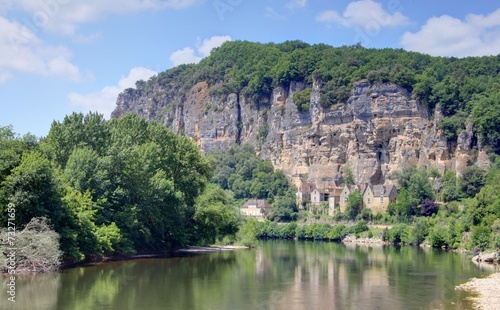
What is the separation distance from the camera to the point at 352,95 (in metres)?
127

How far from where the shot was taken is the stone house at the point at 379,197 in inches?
4122

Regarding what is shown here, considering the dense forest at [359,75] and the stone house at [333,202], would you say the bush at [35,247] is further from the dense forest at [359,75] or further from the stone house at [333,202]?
the dense forest at [359,75]

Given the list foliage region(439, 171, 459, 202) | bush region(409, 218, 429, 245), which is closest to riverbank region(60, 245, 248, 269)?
bush region(409, 218, 429, 245)

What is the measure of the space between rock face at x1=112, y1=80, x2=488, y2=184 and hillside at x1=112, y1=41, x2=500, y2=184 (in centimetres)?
20

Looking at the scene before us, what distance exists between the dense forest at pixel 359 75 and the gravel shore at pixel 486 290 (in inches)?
2827

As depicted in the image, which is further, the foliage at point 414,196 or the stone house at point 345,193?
the stone house at point 345,193

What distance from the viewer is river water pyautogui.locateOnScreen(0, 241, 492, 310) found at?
96.0 feet

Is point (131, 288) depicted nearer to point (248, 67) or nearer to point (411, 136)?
point (411, 136)

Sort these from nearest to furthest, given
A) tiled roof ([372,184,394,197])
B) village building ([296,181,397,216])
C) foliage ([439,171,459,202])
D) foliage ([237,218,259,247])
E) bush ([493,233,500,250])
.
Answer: bush ([493,233,500,250]) < foliage ([237,218,259,247]) < foliage ([439,171,459,202]) < tiled roof ([372,184,394,197]) < village building ([296,181,397,216])

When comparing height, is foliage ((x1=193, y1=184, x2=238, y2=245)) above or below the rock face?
below

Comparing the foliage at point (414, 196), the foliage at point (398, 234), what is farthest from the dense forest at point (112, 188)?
the foliage at point (414, 196)

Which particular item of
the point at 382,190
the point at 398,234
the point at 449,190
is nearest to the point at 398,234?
the point at 398,234

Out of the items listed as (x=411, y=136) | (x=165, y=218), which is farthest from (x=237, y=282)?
(x=411, y=136)

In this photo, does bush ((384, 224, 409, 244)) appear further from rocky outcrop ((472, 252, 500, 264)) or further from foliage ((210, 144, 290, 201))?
foliage ((210, 144, 290, 201))
